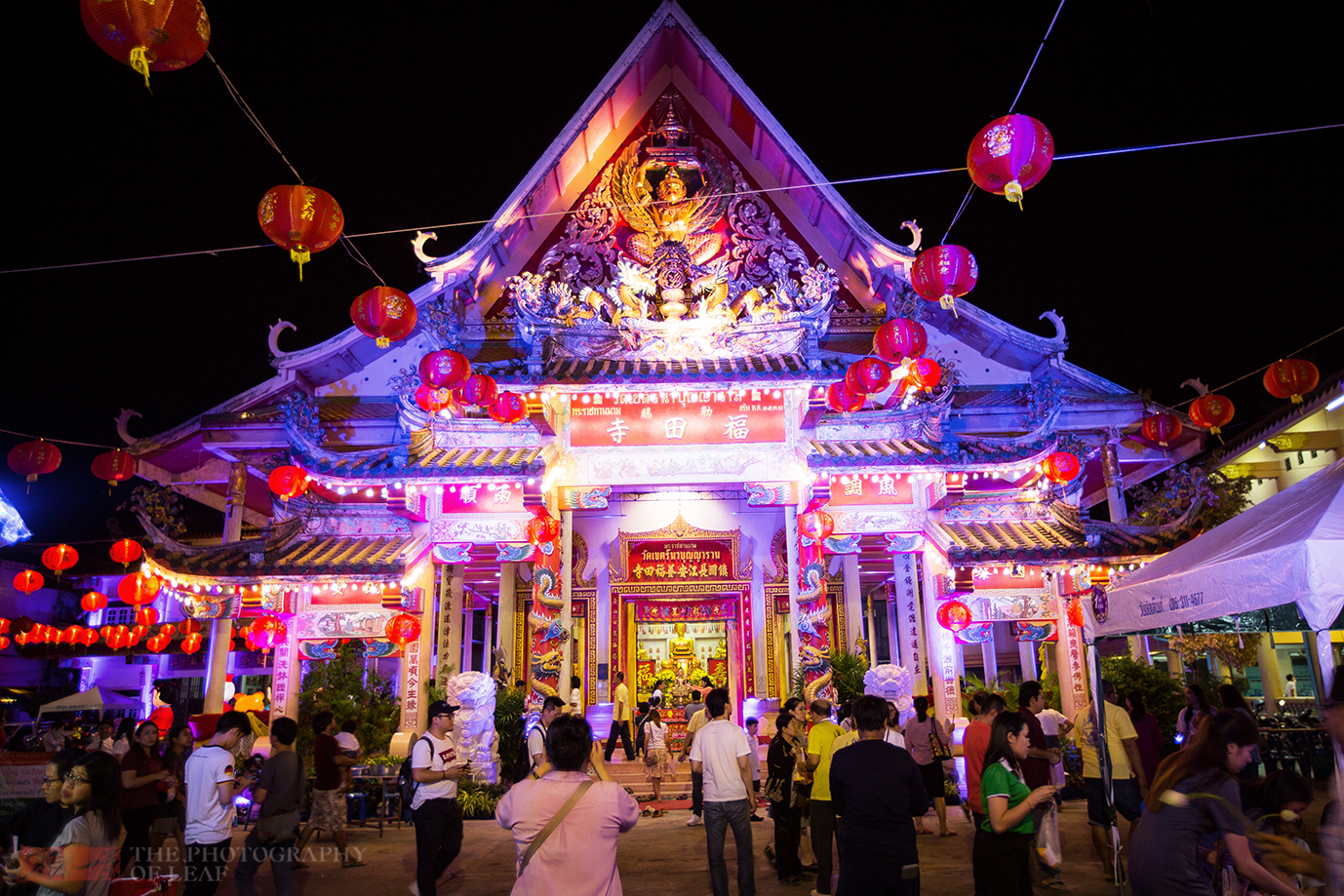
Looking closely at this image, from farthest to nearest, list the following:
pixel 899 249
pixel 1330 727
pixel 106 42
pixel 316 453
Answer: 1. pixel 899 249
2. pixel 316 453
3. pixel 106 42
4. pixel 1330 727

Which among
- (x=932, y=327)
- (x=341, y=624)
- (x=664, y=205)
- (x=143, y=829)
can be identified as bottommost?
(x=143, y=829)

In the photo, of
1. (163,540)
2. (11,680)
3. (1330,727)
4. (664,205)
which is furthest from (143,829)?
(11,680)

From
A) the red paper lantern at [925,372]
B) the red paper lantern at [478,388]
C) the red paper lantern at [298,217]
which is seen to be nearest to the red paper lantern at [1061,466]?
the red paper lantern at [925,372]

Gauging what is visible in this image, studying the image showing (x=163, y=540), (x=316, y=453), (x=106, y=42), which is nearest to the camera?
(x=106, y=42)

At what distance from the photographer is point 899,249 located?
563 inches

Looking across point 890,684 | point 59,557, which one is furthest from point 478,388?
point 59,557

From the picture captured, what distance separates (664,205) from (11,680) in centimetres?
3513

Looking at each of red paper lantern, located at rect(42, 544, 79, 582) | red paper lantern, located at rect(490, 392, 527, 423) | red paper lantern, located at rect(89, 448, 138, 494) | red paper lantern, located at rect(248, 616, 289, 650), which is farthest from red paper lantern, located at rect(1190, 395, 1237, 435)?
red paper lantern, located at rect(42, 544, 79, 582)

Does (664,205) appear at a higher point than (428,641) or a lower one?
higher

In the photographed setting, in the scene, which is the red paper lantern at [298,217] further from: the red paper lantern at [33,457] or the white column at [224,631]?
the red paper lantern at [33,457]

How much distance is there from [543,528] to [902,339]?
19.2 ft

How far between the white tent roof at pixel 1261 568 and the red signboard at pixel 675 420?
6328mm

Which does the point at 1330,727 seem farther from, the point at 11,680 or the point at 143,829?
the point at 11,680

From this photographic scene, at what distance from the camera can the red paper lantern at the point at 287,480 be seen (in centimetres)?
1337
